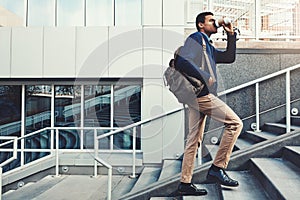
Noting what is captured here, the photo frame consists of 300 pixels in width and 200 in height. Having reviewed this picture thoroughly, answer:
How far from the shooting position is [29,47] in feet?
19.2

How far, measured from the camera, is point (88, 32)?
5809 mm

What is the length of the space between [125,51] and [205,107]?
337cm

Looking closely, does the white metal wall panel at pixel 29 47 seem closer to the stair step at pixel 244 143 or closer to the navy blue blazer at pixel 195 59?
the stair step at pixel 244 143

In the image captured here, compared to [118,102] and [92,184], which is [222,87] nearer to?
[118,102]

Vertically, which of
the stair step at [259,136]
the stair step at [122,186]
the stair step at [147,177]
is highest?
the stair step at [259,136]

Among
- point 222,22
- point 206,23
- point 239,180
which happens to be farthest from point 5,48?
point 239,180

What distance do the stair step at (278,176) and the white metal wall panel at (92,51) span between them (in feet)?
11.3

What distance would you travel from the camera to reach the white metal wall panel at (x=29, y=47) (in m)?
5.85

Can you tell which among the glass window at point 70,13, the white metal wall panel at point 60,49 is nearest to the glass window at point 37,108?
the white metal wall panel at point 60,49

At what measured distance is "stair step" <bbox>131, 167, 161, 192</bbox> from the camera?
4174mm

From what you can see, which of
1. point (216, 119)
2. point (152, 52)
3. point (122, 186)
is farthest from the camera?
point (152, 52)

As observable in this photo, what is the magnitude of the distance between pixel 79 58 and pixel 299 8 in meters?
4.10

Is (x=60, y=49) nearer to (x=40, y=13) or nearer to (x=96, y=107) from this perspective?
(x=40, y=13)

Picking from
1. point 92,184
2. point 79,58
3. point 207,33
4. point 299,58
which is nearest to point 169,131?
point 92,184
